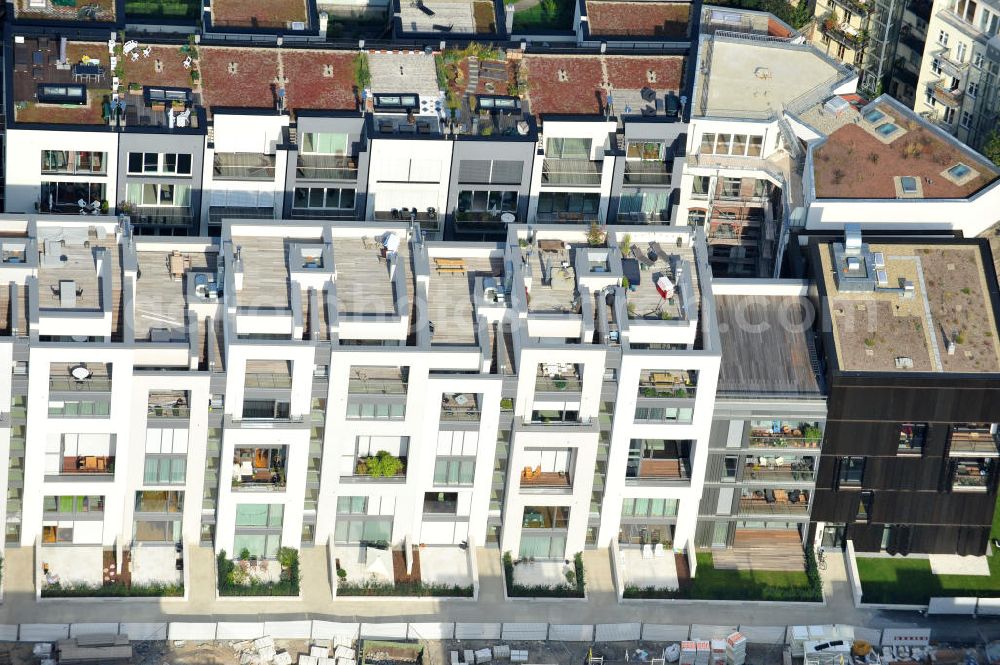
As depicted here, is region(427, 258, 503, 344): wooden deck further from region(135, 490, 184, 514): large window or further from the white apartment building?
region(135, 490, 184, 514): large window

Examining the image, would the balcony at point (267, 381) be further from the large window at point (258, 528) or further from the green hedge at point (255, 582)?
the green hedge at point (255, 582)

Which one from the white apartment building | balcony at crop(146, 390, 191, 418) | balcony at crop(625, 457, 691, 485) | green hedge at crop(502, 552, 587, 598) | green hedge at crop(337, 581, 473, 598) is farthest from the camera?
balcony at crop(625, 457, 691, 485)

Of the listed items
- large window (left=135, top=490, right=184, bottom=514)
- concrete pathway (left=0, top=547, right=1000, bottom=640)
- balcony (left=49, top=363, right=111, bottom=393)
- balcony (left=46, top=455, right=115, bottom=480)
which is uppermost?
balcony (left=49, top=363, right=111, bottom=393)

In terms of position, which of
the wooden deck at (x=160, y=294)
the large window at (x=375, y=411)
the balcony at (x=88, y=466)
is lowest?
the balcony at (x=88, y=466)

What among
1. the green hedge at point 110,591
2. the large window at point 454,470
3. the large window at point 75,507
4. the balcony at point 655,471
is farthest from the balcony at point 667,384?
the large window at point 75,507

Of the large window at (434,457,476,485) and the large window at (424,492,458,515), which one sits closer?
the large window at (434,457,476,485)

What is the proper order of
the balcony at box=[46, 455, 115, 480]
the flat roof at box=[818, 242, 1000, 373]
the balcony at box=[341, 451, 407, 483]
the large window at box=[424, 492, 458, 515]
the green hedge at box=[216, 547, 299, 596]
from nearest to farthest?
the balcony at box=[46, 455, 115, 480]
the balcony at box=[341, 451, 407, 483]
the green hedge at box=[216, 547, 299, 596]
the flat roof at box=[818, 242, 1000, 373]
the large window at box=[424, 492, 458, 515]

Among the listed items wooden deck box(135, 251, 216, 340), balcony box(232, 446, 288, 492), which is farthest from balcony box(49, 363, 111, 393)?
balcony box(232, 446, 288, 492)
